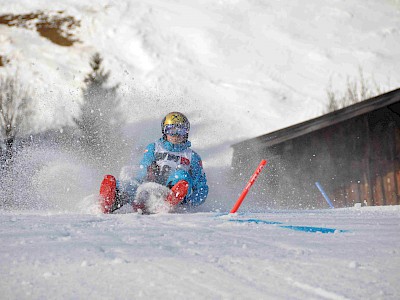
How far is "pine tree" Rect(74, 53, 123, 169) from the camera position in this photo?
2628 centimetres

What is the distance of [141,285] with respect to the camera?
1.96 meters

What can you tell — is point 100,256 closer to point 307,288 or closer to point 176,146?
point 307,288

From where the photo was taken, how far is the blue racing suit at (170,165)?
6699mm

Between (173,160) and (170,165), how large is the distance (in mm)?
99

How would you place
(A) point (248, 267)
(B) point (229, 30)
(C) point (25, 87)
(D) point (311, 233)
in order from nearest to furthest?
(A) point (248, 267)
(D) point (311, 233)
(C) point (25, 87)
(B) point (229, 30)

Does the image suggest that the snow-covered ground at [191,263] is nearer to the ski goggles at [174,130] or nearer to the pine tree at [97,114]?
the ski goggles at [174,130]

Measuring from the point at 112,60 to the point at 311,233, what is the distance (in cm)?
10588

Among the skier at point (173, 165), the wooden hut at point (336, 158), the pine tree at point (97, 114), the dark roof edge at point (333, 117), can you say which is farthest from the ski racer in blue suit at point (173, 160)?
the pine tree at point (97, 114)

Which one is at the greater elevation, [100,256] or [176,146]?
[176,146]

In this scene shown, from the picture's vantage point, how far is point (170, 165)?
22.4ft

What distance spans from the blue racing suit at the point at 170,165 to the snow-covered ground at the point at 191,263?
10.5 ft

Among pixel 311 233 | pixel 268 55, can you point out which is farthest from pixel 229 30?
pixel 311 233

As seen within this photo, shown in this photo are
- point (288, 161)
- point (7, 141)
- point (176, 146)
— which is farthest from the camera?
point (7, 141)

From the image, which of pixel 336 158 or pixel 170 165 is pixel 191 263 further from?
pixel 336 158
